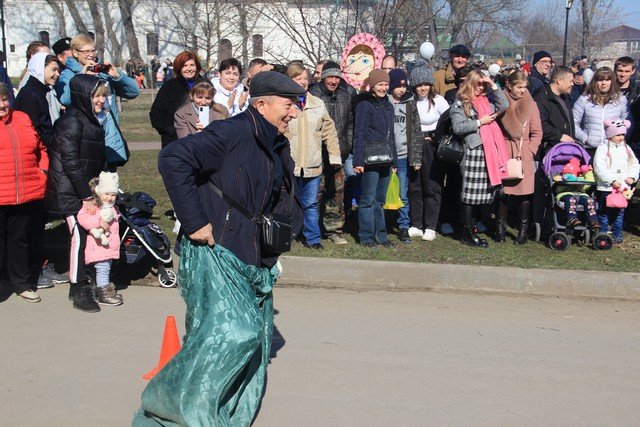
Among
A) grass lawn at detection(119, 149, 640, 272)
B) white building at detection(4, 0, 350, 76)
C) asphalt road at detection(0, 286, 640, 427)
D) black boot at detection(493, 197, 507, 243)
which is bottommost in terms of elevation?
asphalt road at detection(0, 286, 640, 427)

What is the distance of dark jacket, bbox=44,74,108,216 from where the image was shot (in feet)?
22.8

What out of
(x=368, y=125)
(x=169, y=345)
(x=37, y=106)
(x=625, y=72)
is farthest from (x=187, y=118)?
(x=625, y=72)

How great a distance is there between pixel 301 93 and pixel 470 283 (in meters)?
3.72

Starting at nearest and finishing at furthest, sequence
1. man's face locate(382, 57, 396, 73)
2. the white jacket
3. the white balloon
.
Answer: the white jacket < man's face locate(382, 57, 396, 73) < the white balloon

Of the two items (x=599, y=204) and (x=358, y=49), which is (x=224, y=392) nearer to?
(x=599, y=204)

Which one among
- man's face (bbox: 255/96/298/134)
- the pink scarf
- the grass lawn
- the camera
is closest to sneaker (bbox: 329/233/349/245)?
the grass lawn

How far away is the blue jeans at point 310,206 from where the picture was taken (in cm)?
854

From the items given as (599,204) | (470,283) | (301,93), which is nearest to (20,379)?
(301,93)

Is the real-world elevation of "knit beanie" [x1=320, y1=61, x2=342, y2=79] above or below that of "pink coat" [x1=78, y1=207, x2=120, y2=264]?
above

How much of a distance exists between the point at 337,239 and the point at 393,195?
753 mm

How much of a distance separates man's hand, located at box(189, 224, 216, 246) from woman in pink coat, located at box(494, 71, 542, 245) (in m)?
5.21

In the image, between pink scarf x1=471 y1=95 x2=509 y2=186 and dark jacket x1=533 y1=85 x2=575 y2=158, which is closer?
pink scarf x1=471 y1=95 x2=509 y2=186

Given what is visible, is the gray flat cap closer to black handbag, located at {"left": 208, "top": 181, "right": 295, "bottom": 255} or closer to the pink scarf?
black handbag, located at {"left": 208, "top": 181, "right": 295, "bottom": 255}

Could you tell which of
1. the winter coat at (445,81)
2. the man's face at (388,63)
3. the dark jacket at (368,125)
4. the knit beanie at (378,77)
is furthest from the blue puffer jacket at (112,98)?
the winter coat at (445,81)
